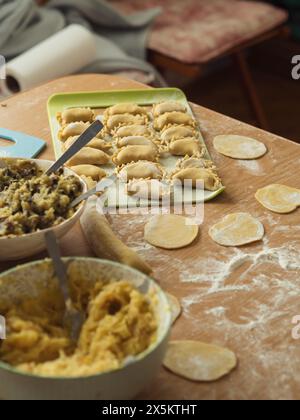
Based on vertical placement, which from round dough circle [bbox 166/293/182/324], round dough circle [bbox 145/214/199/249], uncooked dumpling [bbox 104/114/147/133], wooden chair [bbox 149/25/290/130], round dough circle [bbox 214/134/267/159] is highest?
round dough circle [bbox 166/293/182/324]

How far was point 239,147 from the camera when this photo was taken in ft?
4.99

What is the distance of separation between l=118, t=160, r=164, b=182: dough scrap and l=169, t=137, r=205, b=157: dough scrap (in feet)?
0.27

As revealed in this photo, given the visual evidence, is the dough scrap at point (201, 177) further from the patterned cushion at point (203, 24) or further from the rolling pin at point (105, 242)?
the patterned cushion at point (203, 24)

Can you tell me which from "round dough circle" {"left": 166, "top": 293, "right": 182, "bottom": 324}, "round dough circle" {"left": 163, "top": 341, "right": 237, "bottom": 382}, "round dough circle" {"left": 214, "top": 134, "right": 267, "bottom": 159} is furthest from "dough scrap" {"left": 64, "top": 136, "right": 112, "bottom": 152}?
"round dough circle" {"left": 163, "top": 341, "right": 237, "bottom": 382}

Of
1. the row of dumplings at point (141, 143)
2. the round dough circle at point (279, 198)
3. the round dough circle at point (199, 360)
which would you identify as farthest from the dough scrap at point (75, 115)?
the round dough circle at point (199, 360)

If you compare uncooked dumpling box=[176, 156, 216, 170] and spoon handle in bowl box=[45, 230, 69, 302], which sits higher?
spoon handle in bowl box=[45, 230, 69, 302]

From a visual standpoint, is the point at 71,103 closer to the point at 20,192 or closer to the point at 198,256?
the point at 20,192

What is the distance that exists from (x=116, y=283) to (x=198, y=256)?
0.91 feet

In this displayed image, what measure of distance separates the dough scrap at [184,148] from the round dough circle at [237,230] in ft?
0.77

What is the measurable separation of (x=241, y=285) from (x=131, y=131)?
0.56 metres

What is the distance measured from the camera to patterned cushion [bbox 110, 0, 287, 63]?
8.89 ft

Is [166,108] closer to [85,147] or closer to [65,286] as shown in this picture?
[85,147]

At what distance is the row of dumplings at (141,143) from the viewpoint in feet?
4.62

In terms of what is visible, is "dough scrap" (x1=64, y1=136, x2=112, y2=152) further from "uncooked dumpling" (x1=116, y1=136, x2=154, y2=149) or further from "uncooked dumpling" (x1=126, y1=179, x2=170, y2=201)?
"uncooked dumpling" (x1=126, y1=179, x2=170, y2=201)
